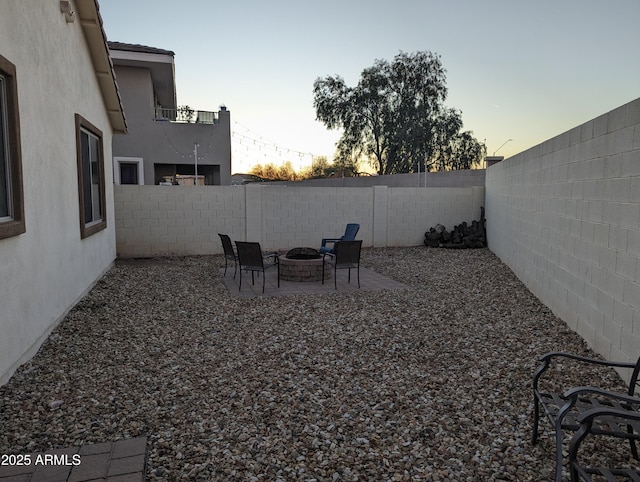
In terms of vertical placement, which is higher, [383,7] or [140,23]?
[383,7]

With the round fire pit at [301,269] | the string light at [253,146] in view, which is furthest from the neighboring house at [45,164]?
the string light at [253,146]

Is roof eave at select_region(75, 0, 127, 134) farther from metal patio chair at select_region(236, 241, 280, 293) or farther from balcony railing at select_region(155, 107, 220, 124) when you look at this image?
balcony railing at select_region(155, 107, 220, 124)

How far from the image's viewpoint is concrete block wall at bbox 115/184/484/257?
1067 cm

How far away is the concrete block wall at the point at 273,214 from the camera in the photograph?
35.0 ft

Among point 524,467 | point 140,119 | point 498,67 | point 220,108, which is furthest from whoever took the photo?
point 220,108

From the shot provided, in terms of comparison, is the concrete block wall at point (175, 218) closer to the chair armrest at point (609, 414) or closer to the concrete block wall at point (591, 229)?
the concrete block wall at point (591, 229)

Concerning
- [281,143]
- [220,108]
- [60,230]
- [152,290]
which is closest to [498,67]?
[220,108]

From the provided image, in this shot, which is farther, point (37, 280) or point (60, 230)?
point (60, 230)

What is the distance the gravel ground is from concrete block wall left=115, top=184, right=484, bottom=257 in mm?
4489

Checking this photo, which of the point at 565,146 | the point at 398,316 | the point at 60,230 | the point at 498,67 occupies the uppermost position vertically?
the point at 498,67

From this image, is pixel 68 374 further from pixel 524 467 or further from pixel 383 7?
pixel 383 7

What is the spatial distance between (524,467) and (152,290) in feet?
20.4

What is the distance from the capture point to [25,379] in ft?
11.6

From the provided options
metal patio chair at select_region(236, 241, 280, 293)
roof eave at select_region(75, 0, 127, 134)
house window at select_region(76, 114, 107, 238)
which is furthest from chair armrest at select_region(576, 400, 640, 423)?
roof eave at select_region(75, 0, 127, 134)
